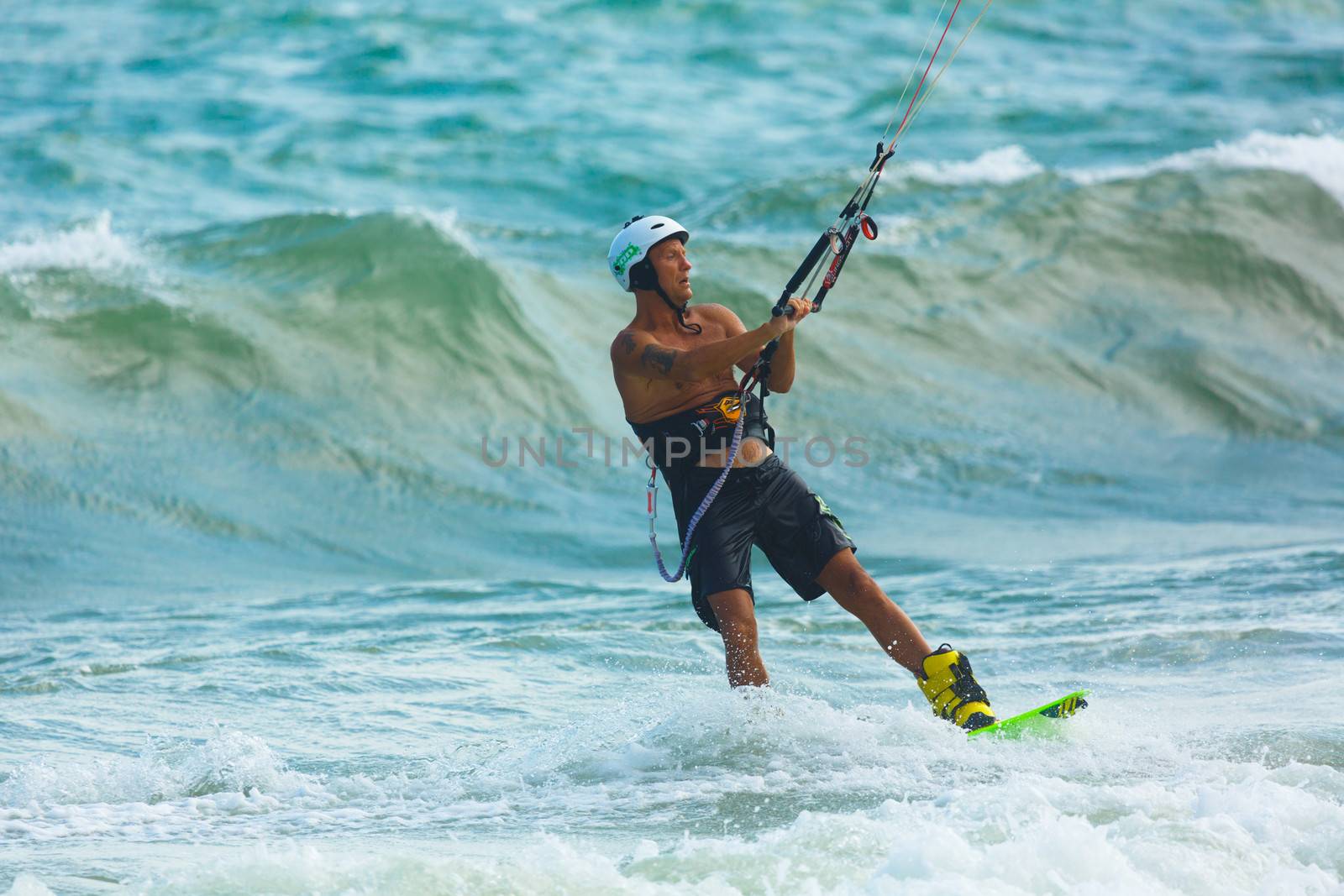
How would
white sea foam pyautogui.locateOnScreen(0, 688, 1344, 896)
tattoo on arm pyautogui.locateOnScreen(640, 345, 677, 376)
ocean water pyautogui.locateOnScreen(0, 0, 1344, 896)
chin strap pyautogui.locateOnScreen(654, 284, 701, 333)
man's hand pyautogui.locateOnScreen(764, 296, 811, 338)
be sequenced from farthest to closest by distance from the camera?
chin strap pyautogui.locateOnScreen(654, 284, 701, 333)
tattoo on arm pyautogui.locateOnScreen(640, 345, 677, 376)
man's hand pyautogui.locateOnScreen(764, 296, 811, 338)
ocean water pyautogui.locateOnScreen(0, 0, 1344, 896)
white sea foam pyautogui.locateOnScreen(0, 688, 1344, 896)

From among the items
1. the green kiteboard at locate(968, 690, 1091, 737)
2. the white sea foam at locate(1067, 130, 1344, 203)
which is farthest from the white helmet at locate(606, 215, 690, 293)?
the white sea foam at locate(1067, 130, 1344, 203)

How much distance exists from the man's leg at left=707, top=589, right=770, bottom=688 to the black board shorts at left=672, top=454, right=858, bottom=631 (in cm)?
4

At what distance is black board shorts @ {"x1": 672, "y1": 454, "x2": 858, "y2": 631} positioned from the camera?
541 centimetres

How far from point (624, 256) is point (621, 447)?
6.54 meters

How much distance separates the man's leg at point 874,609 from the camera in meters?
5.37

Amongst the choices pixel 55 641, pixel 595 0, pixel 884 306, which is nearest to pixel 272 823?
pixel 55 641

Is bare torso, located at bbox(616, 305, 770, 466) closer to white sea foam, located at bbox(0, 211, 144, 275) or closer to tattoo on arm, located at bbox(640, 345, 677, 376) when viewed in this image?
tattoo on arm, located at bbox(640, 345, 677, 376)

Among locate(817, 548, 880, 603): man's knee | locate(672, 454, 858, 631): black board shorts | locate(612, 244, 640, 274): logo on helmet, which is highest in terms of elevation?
locate(612, 244, 640, 274): logo on helmet

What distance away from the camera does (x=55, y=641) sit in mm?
7629

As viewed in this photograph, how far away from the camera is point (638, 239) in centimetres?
539

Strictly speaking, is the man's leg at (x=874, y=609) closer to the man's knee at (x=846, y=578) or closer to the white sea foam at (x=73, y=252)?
the man's knee at (x=846, y=578)

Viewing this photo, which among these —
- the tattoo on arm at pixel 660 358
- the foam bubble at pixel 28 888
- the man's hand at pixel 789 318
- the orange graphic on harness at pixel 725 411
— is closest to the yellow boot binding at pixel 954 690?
the orange graphic on harness at pixel 725 411

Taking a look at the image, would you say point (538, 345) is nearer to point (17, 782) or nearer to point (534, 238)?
point (534, 238)

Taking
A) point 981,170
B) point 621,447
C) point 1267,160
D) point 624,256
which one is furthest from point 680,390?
point 1267,160
